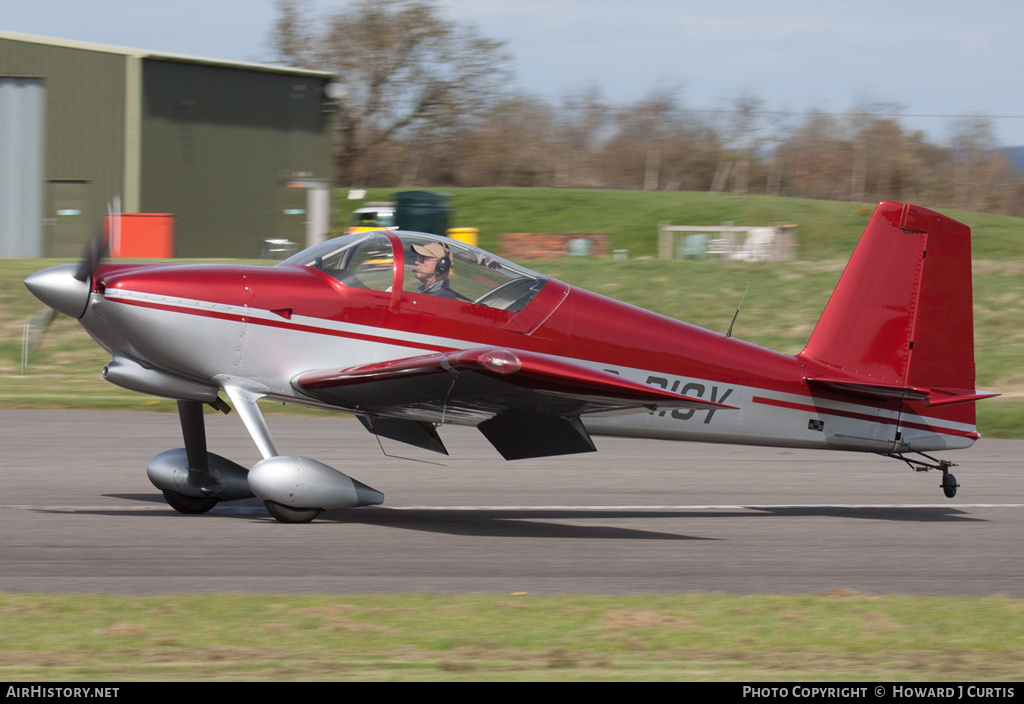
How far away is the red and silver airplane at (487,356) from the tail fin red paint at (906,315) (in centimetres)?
1

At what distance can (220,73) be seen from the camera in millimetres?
30641

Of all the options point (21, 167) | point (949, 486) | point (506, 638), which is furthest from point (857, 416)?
point (21, 167)

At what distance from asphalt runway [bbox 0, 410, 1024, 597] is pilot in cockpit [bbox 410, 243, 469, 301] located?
5.45 feet

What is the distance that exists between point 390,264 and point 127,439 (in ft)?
18.6

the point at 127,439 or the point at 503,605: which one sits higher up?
the point at 503,605

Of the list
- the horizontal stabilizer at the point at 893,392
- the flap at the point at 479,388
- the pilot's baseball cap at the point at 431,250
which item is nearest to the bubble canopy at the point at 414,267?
the pilot's baseball cap at the point at 431,250

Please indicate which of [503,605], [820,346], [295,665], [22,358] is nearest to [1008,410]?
[820,346]

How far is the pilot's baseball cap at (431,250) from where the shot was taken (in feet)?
24.3

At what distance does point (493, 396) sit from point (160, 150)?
997 inches

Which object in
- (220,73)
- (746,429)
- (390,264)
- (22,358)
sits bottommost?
(22,358)

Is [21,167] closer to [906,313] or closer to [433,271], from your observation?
[433,271]

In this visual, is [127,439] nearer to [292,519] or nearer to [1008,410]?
[292,519]

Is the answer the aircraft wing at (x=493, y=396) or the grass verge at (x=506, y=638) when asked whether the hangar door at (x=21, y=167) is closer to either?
the aircraft wing at (x=493, y=396)

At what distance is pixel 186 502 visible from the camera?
7730 millimetres
